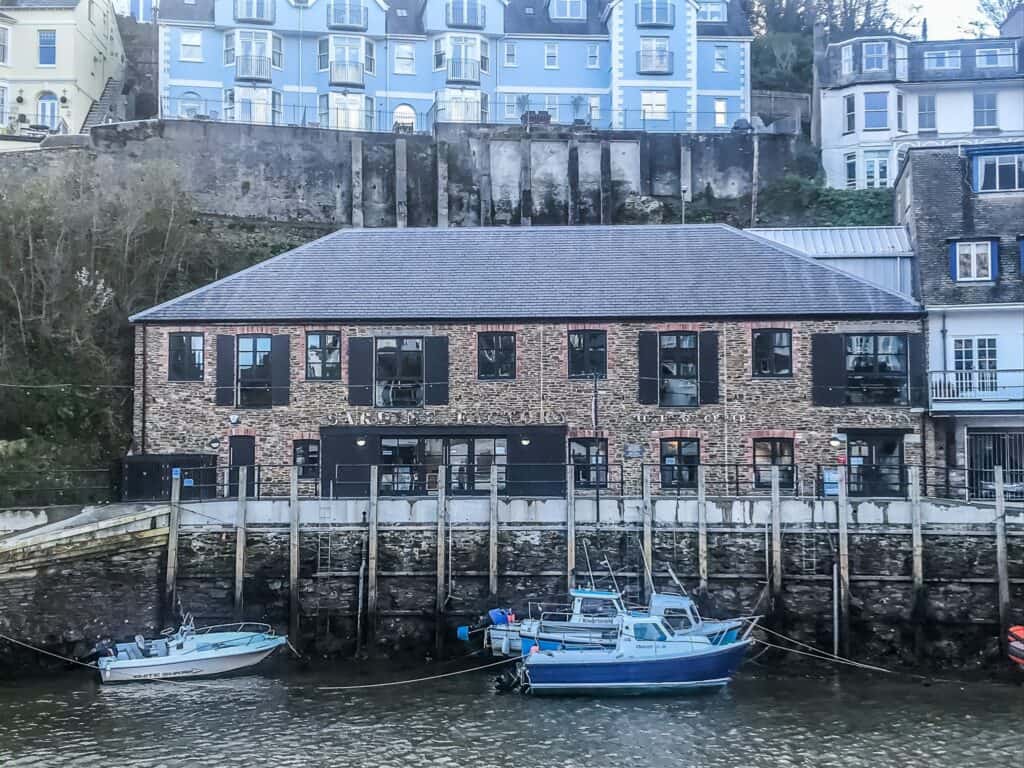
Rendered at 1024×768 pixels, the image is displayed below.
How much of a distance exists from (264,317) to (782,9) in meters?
43.7

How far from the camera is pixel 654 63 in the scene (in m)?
59.8

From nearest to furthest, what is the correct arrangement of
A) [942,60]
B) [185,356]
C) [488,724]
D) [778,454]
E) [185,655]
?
[488,724] < [185,655] < [778,454] < [185,356] < [942,60]

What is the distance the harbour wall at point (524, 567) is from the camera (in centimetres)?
2969

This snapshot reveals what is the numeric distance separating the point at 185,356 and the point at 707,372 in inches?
566

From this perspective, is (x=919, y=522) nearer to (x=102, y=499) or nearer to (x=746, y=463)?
(x=746, y=463)

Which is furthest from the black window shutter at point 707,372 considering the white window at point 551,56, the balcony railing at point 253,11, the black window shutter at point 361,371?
the balcony railing at point 253,11

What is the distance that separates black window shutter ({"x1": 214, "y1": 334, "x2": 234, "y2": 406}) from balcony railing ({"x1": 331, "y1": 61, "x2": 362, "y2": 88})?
24779mm

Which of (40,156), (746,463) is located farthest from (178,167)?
(746,463)

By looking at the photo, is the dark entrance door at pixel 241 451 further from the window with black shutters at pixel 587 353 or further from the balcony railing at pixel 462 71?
the balcony railing at pixel 462 71

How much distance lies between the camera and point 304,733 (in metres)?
24.9

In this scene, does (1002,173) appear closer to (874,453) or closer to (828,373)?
(828,373)

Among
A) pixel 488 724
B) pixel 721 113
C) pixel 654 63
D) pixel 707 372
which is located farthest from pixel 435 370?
pixel 721 113

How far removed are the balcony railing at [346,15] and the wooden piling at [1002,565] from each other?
126ft

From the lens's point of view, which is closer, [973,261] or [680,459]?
[680,459]
